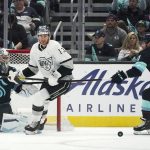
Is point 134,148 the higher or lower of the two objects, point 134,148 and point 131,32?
the lower

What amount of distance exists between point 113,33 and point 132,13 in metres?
0.85

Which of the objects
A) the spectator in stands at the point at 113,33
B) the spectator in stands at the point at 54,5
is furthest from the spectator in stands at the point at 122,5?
the spectator in stands at the point at 54,5

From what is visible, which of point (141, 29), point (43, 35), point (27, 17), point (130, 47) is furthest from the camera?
point (27, 17)

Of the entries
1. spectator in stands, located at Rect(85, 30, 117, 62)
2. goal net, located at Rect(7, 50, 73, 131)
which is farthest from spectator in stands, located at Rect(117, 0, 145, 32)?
goal net, located at Rect(7, 50, 73, 131)

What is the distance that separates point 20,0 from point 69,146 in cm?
443

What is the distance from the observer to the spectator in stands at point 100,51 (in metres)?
10.7

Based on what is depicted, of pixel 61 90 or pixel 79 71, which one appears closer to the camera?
pixel 61 90

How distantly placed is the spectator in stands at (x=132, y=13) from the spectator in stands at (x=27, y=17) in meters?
1.32

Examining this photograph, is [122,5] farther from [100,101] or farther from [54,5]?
[100,101]

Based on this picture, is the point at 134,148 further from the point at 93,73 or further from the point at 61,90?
the point at 93,73

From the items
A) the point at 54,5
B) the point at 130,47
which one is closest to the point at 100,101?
the point at 130,47

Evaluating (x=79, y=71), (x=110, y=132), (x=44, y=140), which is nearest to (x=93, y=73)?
(x=79, y=71)

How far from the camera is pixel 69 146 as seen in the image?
8.19 metres

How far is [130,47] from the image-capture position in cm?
1079
